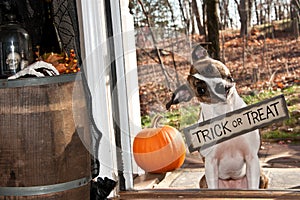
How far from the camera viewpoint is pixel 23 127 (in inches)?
70.9

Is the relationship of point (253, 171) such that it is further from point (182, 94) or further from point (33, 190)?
point (33, 190)

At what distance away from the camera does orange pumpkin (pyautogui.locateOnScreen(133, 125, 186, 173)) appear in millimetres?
2508

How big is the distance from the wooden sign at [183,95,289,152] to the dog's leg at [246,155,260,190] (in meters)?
0.11

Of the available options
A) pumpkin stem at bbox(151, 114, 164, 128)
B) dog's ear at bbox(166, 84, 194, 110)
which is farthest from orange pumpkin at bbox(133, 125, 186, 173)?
dog's ear at bbox(166, 84, 194, 110)

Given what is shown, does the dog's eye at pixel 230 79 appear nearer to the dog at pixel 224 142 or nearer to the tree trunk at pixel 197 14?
the dog at pixel 224 142

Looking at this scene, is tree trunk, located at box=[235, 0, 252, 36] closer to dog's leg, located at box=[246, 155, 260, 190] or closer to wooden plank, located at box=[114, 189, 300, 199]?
dog's leg, located at box=[246, 155, 260, 190]

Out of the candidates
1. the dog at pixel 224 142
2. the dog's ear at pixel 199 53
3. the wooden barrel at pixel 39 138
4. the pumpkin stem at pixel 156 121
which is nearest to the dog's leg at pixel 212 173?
the dog at pixel 224 142

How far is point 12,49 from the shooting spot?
2.30 meters

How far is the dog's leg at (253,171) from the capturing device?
7.82ft

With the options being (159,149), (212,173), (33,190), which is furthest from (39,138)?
(212,173)

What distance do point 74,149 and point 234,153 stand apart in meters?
0.80

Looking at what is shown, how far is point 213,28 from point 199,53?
0.12 metres

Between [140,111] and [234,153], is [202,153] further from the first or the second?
[140,111]

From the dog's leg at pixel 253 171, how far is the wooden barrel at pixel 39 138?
31.4 inches
